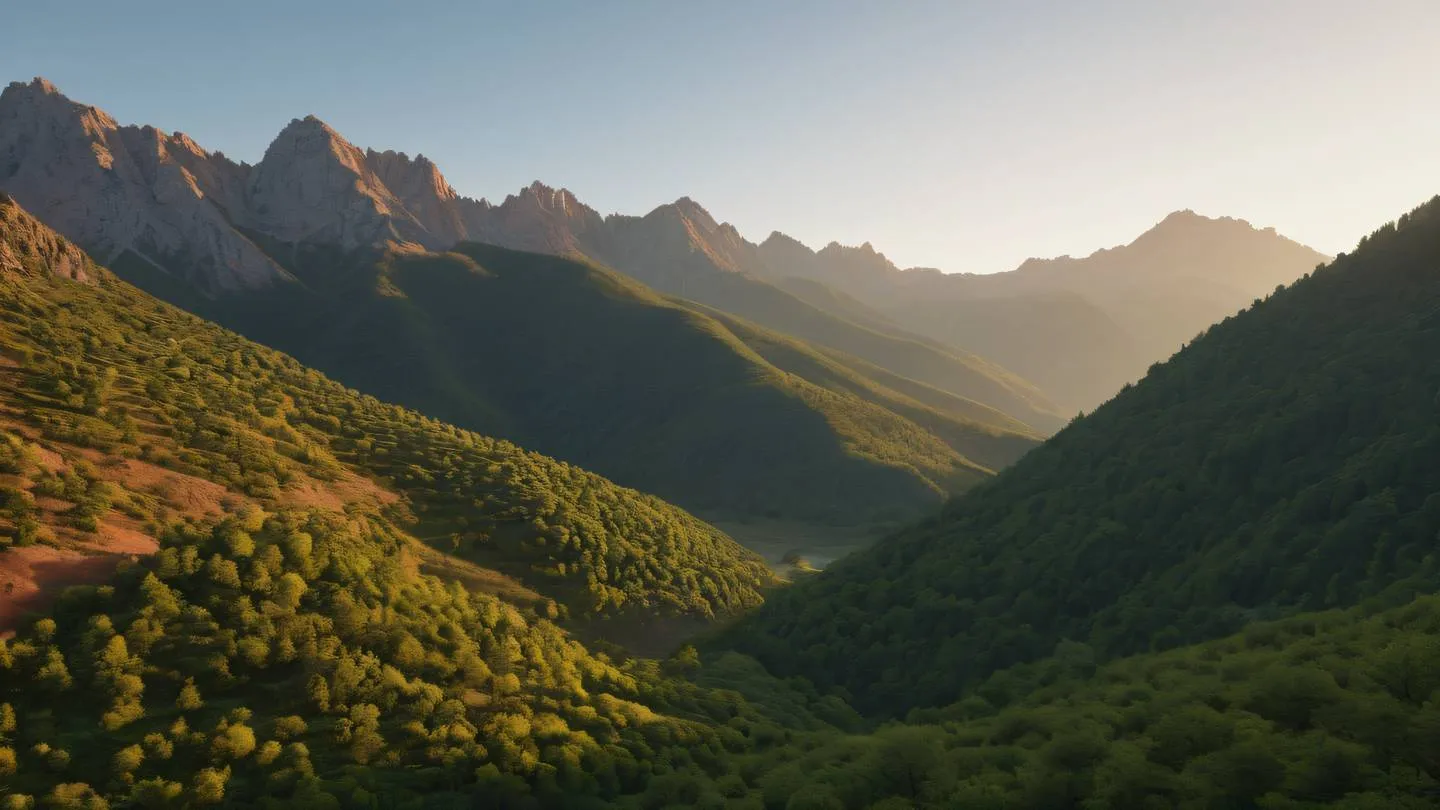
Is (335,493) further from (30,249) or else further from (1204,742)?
(1204,742)

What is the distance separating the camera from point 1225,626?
39500 millimetres

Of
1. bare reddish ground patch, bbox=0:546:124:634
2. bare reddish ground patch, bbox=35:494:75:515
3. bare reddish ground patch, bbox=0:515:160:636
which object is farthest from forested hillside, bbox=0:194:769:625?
bare reddish ground patch, bbox=0:546:124:634

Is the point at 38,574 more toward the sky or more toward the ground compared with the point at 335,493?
more toward the sky

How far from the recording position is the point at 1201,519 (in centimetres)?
4828

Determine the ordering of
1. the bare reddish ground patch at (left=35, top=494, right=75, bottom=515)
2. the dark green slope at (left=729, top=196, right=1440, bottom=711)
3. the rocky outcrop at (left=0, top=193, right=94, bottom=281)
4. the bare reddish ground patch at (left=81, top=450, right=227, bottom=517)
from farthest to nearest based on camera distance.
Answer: the rocky outcrop at (left=0, top=193, right=94, bottom=281) < the bare reddish ground patch at (left=81, top=450, right=227, bottom=517) < the dark green slope at (left=729, top=196, right=1440, bottom=711) < the bare reddish ground patch at (left=35, top=494, right=75, bottom=515)

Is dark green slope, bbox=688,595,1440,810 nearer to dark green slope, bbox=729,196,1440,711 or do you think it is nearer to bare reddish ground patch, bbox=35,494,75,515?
dark green slope, bbox=729,196,1440,711

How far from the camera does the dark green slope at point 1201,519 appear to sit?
40.2 metres

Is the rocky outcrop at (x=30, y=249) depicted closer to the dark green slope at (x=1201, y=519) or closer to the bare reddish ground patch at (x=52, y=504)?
the bare reddish ground patch at (x=52, y=504)

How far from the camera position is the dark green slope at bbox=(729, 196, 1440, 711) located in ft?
132

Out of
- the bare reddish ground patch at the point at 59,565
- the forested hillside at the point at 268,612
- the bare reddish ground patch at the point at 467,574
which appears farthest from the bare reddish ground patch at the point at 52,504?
the bare reddish ground patch at the point at 467,574

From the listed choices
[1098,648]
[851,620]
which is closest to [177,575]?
[851,620]

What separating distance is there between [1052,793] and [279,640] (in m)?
32.1

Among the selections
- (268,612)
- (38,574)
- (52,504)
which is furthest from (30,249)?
(268,612)

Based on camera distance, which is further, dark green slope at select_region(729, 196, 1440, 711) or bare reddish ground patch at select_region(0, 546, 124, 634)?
dark green slope at select_region(729, 196, 1440, 711)
